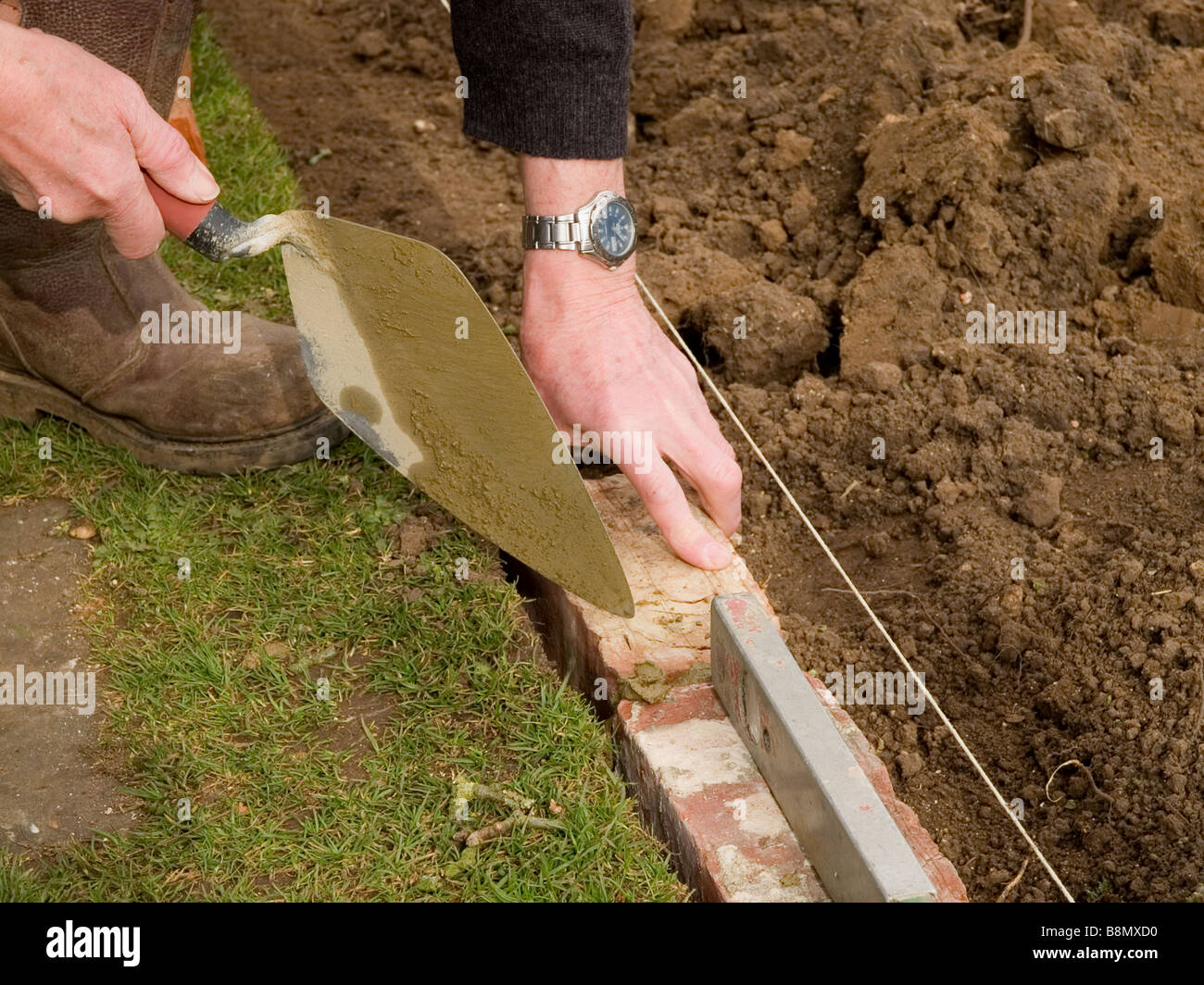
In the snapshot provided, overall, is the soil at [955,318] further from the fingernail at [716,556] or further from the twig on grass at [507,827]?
the twig on grass at [507,827]

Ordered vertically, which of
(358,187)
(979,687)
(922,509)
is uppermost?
(358,187)

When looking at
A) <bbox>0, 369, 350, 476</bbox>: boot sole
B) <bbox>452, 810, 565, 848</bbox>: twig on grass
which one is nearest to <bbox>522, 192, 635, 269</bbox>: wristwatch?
<bbox>0, 369, 350, 476</bbox>: boot sole

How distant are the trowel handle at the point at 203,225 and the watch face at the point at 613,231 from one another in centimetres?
64

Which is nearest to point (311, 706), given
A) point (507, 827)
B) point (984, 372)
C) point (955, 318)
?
point (507, 827)

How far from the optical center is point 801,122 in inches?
134

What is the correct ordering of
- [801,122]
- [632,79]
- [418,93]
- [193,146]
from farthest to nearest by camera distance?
1. [418,93]
2. [632,79]
3. [801,122]
4. [193,146]

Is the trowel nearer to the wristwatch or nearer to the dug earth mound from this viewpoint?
the wristwatch

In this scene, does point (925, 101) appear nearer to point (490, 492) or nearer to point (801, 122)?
point (801, 122)

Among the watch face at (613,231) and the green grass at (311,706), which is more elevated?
the watch face at (613,231)

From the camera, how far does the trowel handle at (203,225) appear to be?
2090 mm

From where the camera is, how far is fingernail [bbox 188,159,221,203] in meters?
2.07

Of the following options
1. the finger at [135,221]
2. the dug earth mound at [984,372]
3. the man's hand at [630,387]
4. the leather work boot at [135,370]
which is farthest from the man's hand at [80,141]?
the dug earth mound at [984,372]

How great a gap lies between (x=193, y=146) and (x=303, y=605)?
4.69 ft

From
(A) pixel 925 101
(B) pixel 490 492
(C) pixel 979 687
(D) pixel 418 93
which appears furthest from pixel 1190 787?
(D) pixel 418 93
